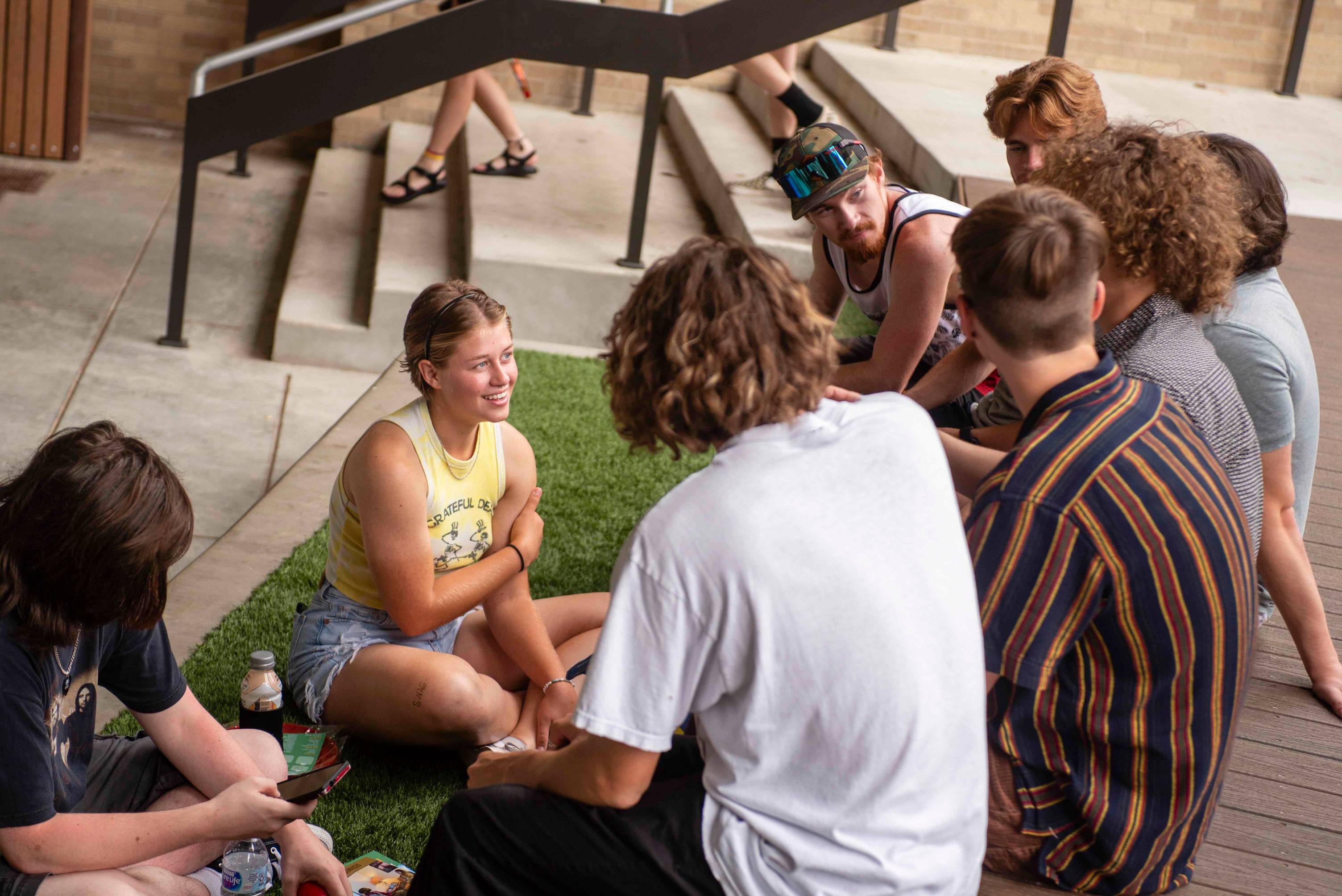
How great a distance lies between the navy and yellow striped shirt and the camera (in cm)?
157

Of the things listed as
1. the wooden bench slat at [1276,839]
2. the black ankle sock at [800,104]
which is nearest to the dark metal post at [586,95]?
the black ankle sock at [800,104]

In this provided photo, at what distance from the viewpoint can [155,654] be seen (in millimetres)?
1979

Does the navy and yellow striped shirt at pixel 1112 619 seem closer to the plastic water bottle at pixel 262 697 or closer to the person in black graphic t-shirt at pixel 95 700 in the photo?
the person in black graphic t-shirt at pixel 95 700

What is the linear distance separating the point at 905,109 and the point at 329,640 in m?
4.97

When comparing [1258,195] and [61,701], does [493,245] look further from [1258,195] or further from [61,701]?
[61,701]

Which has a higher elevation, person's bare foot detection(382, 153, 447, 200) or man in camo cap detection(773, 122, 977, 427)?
man in camo cap detection(773, 122, 977, 427)

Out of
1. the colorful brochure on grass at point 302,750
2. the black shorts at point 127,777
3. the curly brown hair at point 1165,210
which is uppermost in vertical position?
the curly brown hair at point 1165,210

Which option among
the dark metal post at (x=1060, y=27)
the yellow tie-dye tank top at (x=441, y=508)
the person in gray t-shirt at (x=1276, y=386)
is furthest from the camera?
the dark metal post at (x=1060, y=27)

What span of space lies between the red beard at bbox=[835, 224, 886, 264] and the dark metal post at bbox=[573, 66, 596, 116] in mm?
5582

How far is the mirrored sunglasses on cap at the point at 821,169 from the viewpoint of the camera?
9.11ft

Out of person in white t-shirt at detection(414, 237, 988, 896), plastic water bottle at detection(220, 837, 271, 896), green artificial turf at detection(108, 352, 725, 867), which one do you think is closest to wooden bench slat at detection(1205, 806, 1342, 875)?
person in white t-shirt at detection(414, 237, 988, 896)

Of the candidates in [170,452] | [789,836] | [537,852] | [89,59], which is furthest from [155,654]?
[89,59]

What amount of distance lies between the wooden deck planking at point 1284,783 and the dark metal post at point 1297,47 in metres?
6.06

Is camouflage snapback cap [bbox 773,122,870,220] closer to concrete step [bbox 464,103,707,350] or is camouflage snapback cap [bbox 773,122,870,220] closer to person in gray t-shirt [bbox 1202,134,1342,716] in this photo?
person in gray t-shirt [bbox 1202,134,1342,716]
